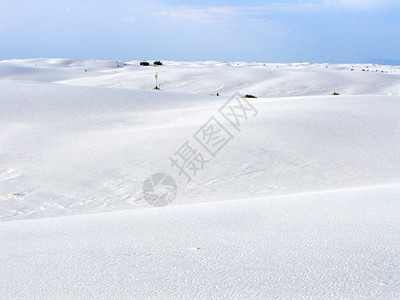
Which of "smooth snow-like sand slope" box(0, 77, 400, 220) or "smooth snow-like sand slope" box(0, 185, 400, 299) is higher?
"smooth snow-like sand slope" box(0, 185, 400, 299)

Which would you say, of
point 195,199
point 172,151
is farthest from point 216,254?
point 172,151

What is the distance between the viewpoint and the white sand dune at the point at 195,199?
1.48 m

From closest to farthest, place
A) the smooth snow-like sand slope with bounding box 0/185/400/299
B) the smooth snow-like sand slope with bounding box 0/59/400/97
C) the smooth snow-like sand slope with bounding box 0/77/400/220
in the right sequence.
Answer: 1. the smooth snow-like sand slope with bounding box 0/185/400/299
2. the smooth snow-like sand slope with bounding box 0/77/400/220
3. the smooth snow-like sand slope with bounding box 0/59/400/97

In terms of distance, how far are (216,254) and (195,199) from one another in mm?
2022

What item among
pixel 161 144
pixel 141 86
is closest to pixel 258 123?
pixel 161 144

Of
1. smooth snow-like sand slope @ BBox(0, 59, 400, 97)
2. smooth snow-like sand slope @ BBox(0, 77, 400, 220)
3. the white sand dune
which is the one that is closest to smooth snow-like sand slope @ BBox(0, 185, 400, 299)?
the white sand dune

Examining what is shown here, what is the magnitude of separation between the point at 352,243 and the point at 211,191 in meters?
2.22

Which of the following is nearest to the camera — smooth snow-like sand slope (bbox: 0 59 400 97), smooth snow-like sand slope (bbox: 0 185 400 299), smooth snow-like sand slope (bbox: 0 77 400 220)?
smooth snow-like sand slope (bbox: 0 185 400 299)

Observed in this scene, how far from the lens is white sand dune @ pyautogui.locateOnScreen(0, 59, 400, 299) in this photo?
1.48 metres

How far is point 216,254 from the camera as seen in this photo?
5.61 feet

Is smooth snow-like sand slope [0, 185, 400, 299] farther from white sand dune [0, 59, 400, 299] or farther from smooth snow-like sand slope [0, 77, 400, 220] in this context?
smooth snow-like sand slope [0, 77, 400, 220]

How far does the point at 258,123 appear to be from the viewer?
5680 millimetres

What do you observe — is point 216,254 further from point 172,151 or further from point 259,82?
point 259,82

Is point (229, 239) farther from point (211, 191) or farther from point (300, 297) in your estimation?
point (211, 191)
